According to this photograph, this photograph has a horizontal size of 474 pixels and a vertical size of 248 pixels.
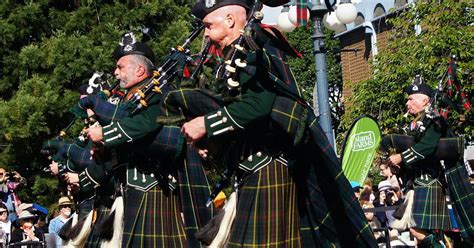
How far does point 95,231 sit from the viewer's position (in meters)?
8.71

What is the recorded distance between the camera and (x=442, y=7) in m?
18.6

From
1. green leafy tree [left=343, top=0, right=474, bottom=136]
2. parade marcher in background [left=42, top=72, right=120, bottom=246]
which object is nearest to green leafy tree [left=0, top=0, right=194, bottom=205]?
green leafy tree [left=343, top=0, right=474, bottom=136]

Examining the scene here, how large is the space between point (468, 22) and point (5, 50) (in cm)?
766

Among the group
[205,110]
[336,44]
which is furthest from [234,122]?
[336,44]

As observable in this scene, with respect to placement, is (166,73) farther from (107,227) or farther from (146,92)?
(107,227)

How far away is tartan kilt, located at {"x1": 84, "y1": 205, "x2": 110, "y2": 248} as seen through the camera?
8844 millimetres

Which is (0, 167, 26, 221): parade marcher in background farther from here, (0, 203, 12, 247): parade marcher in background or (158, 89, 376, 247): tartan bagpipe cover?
(158, 89, 376, 247): tartan bagpipe cover

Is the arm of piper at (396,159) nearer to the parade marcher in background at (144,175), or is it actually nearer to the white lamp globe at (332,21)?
the parade marcher in background at (144,175)

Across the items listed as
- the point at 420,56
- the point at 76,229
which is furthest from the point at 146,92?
the point at 420,56

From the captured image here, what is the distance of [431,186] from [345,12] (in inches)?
159

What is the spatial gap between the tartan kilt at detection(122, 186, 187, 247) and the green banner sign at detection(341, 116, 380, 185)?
490 cm

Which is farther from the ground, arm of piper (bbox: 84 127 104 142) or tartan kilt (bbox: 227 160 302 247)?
arm of piper (bbox: 84 127 104 142)

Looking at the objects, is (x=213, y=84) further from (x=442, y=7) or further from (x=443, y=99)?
(x=442, y=7)

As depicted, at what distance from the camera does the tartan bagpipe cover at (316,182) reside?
616 cm
